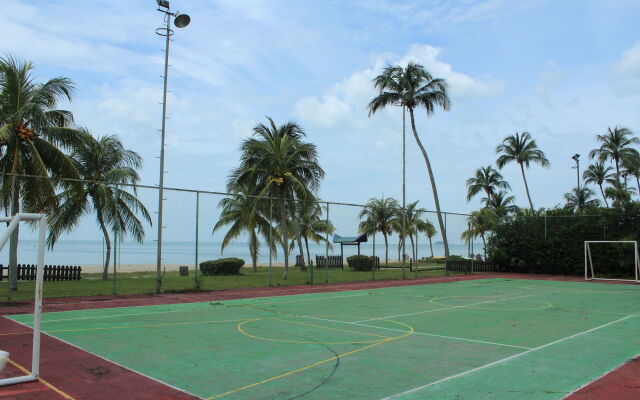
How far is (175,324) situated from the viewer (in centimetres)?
986

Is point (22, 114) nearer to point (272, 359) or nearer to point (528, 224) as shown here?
point (272, 359)

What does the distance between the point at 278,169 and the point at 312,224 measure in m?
8.52

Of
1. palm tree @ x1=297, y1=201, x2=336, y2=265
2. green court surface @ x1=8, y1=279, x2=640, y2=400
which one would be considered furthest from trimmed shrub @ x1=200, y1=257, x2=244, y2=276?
green court surface @ x1=8, y1=279, x2=640, y2=400

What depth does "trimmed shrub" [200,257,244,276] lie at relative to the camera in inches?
1029

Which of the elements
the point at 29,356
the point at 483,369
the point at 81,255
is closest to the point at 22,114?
the point at 81,255

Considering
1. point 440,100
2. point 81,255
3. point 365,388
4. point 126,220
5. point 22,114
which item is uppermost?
point 440,100

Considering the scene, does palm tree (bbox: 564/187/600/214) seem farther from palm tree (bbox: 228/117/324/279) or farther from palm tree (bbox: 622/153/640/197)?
palm tree (bbox: 228/117/324/279)

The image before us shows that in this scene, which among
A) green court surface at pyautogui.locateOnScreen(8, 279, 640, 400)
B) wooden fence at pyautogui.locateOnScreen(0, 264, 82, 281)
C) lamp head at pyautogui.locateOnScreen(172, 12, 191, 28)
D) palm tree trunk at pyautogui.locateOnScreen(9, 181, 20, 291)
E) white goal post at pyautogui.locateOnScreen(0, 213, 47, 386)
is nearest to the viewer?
white goal post at pyautogui.locateOnScreen(0, 213, 47, 386)

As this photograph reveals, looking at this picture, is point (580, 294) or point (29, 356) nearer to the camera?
point (29, 356)

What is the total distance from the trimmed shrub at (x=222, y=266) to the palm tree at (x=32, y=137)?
34.5 feet

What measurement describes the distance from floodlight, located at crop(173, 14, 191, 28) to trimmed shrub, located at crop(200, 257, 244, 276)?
45.6 feet

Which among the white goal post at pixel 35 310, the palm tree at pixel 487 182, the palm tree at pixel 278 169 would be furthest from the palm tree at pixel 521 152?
the white goal post at pixel 35 310

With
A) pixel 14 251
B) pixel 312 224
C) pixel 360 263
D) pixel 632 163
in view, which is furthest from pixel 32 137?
pixel 632 163

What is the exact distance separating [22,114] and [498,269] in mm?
26092
